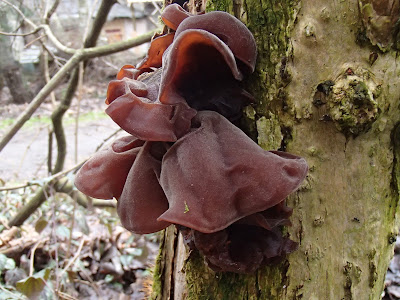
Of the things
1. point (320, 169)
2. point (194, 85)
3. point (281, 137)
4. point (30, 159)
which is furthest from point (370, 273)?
point (30, 159)

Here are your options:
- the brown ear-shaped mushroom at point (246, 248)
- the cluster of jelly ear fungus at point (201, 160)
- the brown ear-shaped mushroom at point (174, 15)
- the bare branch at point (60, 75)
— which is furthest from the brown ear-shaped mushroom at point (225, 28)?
the bare branch at point (60, 75)

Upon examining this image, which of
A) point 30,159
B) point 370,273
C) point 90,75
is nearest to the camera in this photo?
point 370,273

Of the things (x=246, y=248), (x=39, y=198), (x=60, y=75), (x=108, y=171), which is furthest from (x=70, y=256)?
(x=246, y=248)

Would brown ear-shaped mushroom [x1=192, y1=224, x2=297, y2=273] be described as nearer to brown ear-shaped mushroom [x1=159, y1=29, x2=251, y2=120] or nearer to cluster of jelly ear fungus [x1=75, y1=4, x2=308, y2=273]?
cluster of jelly ear fungus [x1=75, y1=4, x2=308, y2=273]

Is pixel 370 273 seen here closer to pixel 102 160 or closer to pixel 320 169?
pixel 320 169

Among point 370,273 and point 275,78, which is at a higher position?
point 275,78

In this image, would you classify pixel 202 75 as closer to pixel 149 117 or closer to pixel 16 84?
pixel 149 117

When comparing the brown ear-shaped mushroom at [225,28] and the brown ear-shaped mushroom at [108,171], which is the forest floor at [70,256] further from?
the brown ear-shaped mushroom at [225,28]
